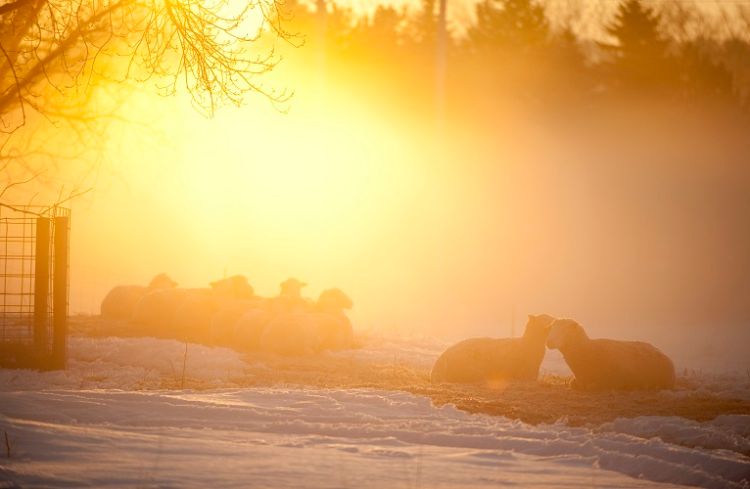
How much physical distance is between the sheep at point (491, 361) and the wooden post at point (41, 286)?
19.7 ft

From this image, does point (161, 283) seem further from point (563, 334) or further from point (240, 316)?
point (563, 334)

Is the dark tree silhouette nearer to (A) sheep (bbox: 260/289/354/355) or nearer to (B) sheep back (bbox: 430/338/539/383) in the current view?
(A) sheep (bbox: 260/289/354/355)

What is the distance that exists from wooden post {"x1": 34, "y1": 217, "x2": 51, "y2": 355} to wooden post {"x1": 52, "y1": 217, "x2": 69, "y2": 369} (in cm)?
13

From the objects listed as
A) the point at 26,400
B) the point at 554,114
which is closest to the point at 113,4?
the point at 26,400

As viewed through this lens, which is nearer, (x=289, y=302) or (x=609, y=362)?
(x=609, y=362)

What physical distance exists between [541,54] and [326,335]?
26049mm

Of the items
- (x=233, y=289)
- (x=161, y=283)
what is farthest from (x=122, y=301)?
(x=233, y=289)

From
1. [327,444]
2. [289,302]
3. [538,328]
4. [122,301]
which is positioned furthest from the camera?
[122,301]

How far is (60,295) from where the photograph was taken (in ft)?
43.0

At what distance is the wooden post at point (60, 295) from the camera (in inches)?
509

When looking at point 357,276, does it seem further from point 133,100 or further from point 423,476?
point 423,476

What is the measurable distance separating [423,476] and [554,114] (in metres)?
35.1

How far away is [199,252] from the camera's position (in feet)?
149

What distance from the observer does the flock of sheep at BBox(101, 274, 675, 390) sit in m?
12.8
